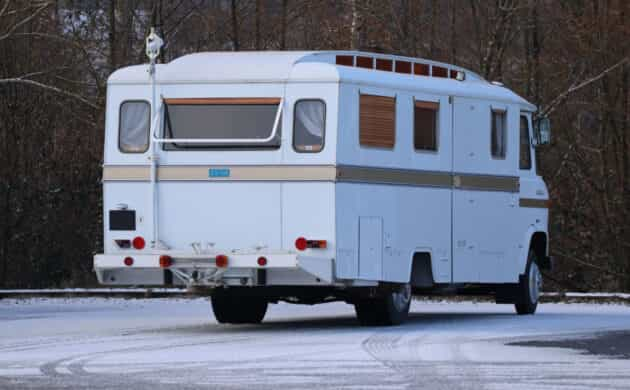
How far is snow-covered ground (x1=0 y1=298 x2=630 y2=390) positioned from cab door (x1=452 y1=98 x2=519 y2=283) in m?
0.74

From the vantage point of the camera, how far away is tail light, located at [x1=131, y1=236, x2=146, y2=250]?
18906 millimetres

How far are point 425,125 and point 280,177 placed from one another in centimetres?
219

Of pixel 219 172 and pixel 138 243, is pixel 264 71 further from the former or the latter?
pixel 138 243

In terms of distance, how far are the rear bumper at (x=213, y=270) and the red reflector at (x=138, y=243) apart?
6.9 inches

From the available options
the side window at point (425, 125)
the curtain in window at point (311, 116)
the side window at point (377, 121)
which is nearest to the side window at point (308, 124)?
the curtain in window at point (311, 116)

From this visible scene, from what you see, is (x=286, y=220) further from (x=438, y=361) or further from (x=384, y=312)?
(x=438, y=361)

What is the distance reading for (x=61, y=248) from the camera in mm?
32062

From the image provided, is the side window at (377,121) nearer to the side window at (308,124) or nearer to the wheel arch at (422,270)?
the side window at (308,124)

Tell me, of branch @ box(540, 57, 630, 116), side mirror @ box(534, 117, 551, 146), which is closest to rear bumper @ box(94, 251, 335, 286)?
side mirror @ box(534, 117, 551, 146)

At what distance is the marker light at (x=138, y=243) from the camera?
18906 mm

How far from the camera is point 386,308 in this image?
19703 mm

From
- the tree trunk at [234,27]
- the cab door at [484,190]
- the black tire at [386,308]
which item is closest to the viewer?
the black tire at [386,308]

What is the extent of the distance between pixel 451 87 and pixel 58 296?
34.0 feet

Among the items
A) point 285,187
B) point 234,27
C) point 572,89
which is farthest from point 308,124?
point 234,27
